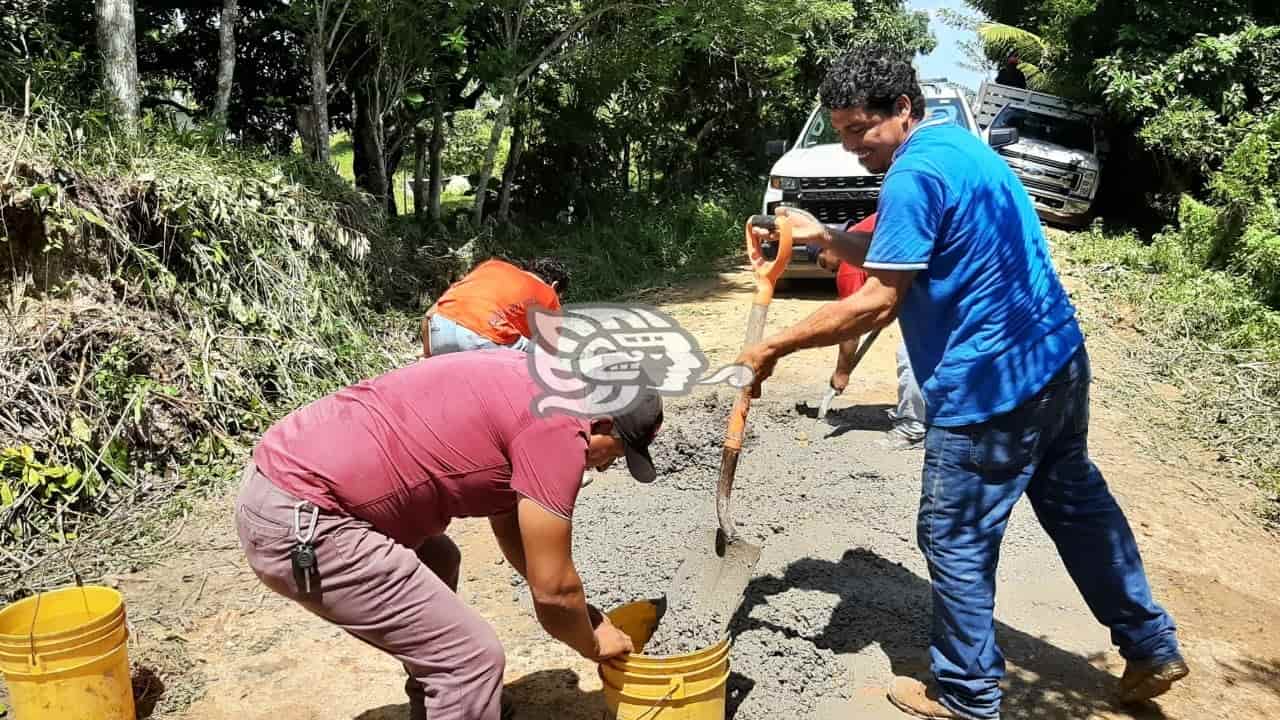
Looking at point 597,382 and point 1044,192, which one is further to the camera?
point 1044,192

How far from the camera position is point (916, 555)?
432 centimetres

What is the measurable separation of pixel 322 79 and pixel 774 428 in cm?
579

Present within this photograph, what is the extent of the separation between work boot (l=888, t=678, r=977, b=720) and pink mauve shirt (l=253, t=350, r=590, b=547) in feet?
5.13

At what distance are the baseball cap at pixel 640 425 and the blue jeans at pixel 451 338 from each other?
82.2 inches

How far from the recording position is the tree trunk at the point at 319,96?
8.99 metres

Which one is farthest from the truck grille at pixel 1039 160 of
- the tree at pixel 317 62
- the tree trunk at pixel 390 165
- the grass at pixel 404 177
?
the tree at pixel 317 62

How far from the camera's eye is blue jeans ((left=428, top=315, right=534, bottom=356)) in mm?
4391

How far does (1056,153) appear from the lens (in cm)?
1318

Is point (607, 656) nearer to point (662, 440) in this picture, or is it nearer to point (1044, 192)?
point (662, 440)

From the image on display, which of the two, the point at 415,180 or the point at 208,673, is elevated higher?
the point at 415,180

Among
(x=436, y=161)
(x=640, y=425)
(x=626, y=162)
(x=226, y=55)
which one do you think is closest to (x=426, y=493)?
(x=640, y=425)

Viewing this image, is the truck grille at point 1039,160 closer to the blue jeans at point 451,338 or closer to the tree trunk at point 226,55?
the tree trunk at point 226,55

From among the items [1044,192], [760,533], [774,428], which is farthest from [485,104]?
[760,533]

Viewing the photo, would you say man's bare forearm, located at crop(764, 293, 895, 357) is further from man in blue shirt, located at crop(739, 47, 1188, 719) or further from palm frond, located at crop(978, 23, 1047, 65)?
palm frond, located at crop(978, 23, 1047, 65)
